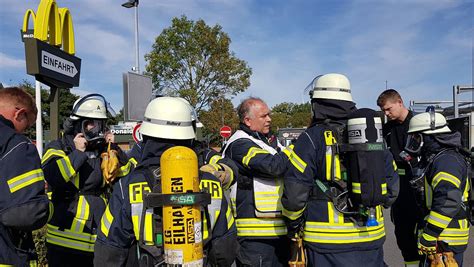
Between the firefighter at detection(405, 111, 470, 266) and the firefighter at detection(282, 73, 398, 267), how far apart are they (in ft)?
1.92

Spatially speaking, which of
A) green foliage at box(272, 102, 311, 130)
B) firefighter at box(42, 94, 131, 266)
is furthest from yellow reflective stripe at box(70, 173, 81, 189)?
green foliage at box(272, 102, 311, 130)

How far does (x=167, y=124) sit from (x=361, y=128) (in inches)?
54.4

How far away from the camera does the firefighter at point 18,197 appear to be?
2316 mm

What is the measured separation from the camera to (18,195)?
2.33 meters

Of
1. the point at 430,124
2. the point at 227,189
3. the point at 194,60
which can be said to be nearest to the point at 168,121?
the point at 227,189

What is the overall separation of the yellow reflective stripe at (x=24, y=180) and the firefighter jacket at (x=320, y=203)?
173 centimetres

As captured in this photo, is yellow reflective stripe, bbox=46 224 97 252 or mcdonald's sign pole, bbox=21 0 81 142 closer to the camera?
yellow reflective stripe, bbox=46 224 97 252

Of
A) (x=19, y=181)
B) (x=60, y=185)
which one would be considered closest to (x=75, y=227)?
(x=60, y=185)

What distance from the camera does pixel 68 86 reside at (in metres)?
4.66

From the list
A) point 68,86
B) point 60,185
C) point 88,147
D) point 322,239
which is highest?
point 68,86

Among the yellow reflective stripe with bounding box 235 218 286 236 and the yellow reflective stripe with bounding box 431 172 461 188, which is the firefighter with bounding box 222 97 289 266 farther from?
the yellow reflective stripe with bounding box 431 172 461 188

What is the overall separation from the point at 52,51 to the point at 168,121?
107 inches

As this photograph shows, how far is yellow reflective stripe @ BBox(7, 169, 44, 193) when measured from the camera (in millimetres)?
2322

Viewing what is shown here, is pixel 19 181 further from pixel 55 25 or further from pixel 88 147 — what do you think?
pixel 55 25
